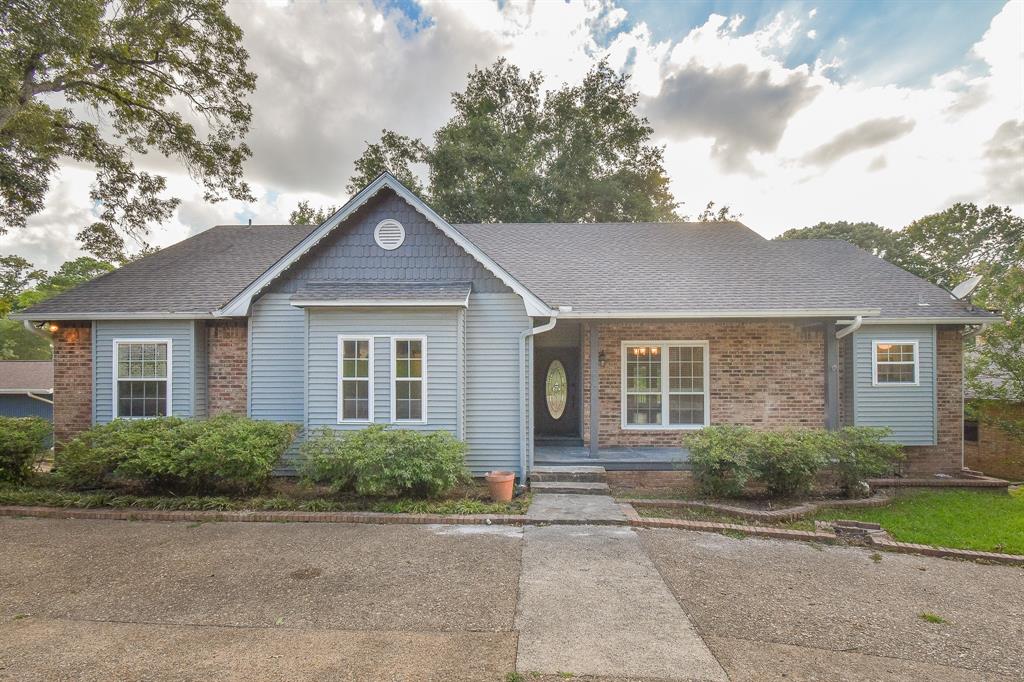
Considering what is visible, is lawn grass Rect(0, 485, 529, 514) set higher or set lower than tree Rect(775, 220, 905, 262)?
lower

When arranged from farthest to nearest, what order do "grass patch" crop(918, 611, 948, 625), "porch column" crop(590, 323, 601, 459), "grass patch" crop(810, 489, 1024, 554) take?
1. "porch column" crop(590, 323, 601, 459)
2. "grass patch" crop(810, 489, 1024, 554)
3. "grass patch" crop(918, 611, 948, 625)

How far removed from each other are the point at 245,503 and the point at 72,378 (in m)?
5.63

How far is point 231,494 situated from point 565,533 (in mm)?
5479

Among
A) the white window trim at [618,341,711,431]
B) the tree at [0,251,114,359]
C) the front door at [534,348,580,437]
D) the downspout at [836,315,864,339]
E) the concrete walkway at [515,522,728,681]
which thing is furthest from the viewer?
the tree at [0,251,114,359]

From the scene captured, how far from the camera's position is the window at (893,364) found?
407 inches

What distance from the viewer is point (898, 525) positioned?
7.02m

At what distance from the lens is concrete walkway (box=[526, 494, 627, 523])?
6.89 metres

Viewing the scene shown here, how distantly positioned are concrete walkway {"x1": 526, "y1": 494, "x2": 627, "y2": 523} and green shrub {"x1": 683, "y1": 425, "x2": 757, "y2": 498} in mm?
1574

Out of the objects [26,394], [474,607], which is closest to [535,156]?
[474,607]

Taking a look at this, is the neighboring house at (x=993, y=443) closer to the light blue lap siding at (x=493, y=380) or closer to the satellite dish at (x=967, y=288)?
the satellite dish at (x=967, y=288)

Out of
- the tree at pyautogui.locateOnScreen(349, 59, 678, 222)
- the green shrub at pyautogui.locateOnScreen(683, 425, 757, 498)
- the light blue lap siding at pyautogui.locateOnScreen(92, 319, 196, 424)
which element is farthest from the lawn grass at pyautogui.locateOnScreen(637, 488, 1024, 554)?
the tree at pyautogui.locateOnScreen(349, 59, 678, 222)

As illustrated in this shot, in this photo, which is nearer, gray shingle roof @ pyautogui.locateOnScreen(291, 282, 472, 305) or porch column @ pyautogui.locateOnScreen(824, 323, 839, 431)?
gray shingle roof @ pyautogui.locateOnScreen(291, 282, 472, 305)

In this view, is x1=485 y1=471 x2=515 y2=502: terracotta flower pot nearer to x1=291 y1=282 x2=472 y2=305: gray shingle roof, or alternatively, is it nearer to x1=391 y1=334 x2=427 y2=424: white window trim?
x1=391 y1=334 x2=427 y2=424: white window trim

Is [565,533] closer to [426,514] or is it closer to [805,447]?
[426,514]
